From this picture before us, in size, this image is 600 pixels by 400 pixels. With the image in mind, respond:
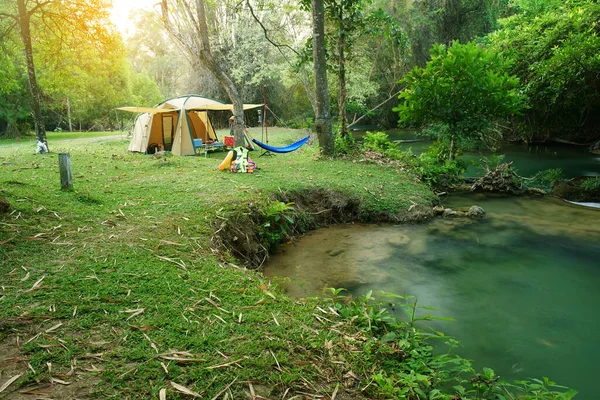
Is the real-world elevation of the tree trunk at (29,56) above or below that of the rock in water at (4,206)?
above

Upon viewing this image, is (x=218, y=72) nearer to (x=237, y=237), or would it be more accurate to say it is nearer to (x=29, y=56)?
(x=29, y=56)

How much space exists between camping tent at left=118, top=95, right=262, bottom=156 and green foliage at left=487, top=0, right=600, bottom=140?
25.8ft

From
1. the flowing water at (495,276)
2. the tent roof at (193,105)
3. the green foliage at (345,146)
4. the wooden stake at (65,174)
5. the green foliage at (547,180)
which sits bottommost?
the flowing water at (495,276)

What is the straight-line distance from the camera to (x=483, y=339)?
328cm

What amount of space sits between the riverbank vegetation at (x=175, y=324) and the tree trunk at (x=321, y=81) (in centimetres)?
496

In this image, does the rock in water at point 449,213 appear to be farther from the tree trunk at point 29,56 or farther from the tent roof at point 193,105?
the tree trunk at point 29,56

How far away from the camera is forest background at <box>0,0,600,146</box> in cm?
933

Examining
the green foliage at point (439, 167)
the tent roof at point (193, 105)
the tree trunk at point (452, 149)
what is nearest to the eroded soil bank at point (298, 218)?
the green foliage at point (439, 167)

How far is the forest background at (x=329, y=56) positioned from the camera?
933 cm

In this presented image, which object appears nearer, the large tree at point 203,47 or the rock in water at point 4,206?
the rock in water at point 4,206

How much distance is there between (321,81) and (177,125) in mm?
5157

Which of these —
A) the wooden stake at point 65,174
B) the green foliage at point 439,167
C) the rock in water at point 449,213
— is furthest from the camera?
the green foliage at point 439,167

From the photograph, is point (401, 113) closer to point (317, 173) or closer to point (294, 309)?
point (317, 173)

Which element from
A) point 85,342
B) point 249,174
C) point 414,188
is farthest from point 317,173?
point 85,342
